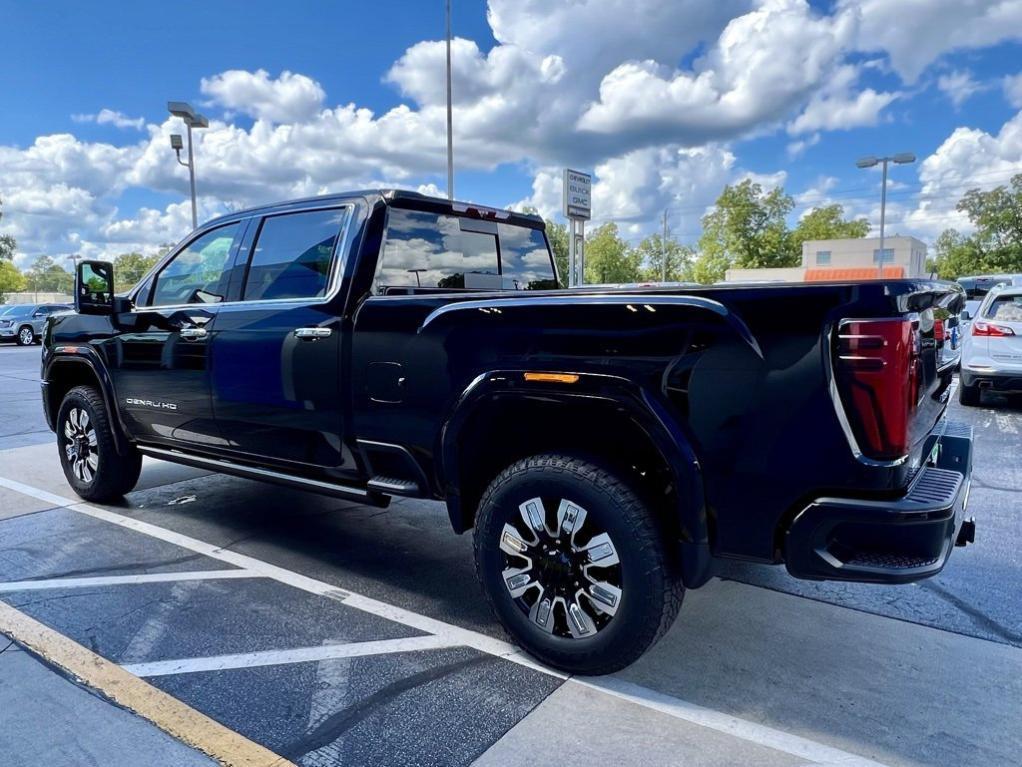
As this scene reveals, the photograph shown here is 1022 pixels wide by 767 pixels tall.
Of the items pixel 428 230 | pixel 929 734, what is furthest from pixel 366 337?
pixel 929 734

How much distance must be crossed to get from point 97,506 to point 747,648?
4.55 metres

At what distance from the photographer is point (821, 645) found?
3141mm

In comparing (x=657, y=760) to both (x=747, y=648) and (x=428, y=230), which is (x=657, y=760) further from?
(x=428, y=230)

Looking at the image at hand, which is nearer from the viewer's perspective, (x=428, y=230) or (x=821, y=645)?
(x=821, y=645)

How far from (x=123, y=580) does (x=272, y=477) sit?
0.92 metres

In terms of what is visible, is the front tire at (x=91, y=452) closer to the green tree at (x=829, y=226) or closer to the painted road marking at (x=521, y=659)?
the painted road marking at (x=521, y=659)

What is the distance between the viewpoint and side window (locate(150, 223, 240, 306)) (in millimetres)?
4324

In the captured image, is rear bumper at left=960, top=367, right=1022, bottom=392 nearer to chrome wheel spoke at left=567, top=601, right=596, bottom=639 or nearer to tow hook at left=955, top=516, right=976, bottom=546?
tow hook at left=955, top=516, right=976, bottom=546

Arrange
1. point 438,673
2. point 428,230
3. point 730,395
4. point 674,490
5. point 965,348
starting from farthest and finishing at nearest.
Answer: point 965,348 → point 428,230 → point 438,673 → point 674,490 → point 730,395

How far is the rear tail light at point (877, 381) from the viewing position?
7.24 feet

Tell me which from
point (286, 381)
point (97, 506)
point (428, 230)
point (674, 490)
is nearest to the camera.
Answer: point (674, 490)

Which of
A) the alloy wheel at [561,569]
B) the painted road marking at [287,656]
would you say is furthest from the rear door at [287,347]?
the alloy wheel at [561,569]

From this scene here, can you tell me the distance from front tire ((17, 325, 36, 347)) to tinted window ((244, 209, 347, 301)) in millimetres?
26029

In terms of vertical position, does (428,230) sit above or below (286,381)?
above
